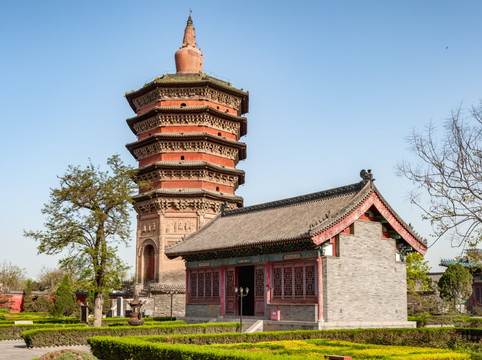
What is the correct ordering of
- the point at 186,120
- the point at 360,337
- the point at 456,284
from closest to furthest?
the point at 360,337, the point at 186,120, the point at 456,284

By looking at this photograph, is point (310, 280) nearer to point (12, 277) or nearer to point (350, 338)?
point (350, 338)

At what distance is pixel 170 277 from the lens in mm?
42000

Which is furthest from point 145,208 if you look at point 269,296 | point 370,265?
point 370,265

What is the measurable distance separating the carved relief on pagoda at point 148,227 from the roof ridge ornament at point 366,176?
70.4 feet

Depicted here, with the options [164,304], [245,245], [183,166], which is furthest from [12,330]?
[183,166]

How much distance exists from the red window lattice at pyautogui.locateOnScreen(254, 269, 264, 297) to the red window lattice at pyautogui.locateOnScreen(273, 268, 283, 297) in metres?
1.11

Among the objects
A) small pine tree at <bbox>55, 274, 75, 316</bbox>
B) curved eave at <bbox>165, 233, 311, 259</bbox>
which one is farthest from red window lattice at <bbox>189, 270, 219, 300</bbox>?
small pine tree at <bbox>55, 274, 75, 316</bbox>

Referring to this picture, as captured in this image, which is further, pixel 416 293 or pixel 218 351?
pixel 416 293

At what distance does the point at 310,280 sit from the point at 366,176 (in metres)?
5.73

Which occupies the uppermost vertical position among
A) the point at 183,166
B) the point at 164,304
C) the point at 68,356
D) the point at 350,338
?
the point at 183,166

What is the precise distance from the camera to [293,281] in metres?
25.3

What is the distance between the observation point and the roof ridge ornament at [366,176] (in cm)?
2587

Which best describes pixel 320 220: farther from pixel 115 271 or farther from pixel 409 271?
pixel 409 271

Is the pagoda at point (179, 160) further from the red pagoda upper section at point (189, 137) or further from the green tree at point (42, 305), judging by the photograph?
the green tree at point (42, 305)
